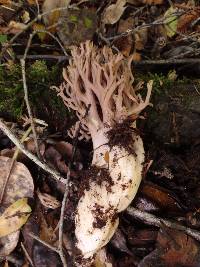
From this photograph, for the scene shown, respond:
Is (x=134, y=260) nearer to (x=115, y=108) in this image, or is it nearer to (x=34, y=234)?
(x=34, y=234)

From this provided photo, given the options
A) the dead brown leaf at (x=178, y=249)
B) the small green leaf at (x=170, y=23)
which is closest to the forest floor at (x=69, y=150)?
the dead brown leaf at (x=178, y=249)

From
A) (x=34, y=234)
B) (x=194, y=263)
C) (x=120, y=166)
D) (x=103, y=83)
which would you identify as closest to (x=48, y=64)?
(x=103, y=83)

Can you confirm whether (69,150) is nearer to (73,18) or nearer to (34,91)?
(34,91)

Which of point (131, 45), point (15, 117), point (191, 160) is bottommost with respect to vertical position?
point (191, 160)

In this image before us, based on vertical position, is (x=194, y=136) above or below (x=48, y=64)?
below

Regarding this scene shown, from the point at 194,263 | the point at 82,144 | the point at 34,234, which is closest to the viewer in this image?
the point at 194,263

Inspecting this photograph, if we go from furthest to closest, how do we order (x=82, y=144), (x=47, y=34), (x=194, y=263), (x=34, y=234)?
(x=47, y=34)
(x=82, y=144)
(x=34, y=234)
(x=194, y=263)

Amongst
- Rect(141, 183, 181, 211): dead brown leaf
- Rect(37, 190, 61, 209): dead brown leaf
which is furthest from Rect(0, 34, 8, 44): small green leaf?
Rect(141, 183, 181, 211): dead brown leaf
